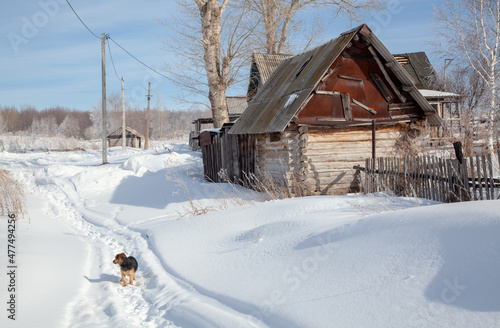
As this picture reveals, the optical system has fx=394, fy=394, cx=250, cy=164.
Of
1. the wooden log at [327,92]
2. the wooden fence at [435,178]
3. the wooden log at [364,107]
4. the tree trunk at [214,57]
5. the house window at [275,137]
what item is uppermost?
the tree trunk at [214,57]

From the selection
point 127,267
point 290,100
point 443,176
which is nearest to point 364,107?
point 290,100

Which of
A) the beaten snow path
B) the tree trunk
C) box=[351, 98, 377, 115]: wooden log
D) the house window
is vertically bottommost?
the beaten snow path

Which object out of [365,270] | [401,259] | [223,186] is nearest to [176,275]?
[365,270]

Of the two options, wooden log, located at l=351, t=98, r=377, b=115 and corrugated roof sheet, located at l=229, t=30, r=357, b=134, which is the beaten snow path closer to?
corrugated roof sheet, located at l=229, t=30, r=357, b=134

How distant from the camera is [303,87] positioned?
455 inches

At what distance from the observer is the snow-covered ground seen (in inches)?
145

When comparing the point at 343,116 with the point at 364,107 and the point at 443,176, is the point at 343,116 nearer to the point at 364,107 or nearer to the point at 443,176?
the point at 364,107

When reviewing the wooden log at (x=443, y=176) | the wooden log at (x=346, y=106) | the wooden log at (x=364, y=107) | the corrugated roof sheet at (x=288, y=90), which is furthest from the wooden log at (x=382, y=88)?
the wooden log at (x=443, y=176)

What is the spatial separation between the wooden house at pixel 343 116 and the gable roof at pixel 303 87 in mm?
32

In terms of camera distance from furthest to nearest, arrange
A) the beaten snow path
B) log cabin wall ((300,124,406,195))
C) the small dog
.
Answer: log cabin wall ((300,124,406,195))
the small dog
the beaten snow path

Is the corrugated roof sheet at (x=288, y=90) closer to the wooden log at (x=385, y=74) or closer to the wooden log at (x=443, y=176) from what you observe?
the wooden log at (x=385, y=74)

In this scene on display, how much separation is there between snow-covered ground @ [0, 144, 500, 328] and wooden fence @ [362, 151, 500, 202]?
55 cm

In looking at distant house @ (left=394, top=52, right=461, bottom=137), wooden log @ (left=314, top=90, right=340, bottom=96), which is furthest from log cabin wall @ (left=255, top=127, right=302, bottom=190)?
distant house @ (left=394, top=52, right=461, bottom=137)

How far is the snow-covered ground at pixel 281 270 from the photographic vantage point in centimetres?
370
